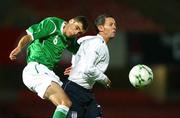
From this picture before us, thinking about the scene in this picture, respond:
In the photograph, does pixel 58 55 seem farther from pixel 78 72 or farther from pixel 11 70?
pixel 11 70

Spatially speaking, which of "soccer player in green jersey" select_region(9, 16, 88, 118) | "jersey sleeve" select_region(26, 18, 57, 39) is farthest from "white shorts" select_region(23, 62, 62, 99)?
"jersey sleeve" select_region(26, 18, 57, 39)

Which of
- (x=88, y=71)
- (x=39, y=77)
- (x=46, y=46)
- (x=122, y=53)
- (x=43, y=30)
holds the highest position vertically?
(x=43, y=30)

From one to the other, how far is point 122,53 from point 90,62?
1626 centimetres

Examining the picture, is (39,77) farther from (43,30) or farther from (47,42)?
(43,30)

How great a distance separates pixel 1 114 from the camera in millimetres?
15820

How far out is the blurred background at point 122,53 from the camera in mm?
15455

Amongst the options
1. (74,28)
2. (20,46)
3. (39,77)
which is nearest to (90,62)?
(74,28)

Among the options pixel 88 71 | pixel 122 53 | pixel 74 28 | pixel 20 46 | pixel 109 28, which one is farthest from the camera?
pixel 122 53

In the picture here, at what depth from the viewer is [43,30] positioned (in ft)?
29.2

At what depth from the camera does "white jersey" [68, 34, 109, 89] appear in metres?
8.67

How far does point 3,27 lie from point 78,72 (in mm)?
8899

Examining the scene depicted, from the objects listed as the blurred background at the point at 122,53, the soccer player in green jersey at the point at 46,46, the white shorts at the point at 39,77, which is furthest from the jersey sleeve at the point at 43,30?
the blurred background at the point at 122,53

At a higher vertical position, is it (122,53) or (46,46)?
(46,46)

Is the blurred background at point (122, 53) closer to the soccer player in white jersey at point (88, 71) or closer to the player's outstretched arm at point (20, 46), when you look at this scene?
the soccer player in white jersey at point (88, 71)
